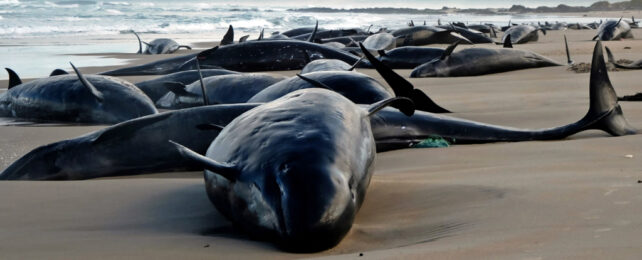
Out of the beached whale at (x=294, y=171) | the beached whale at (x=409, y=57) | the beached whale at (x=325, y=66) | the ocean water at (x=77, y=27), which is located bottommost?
the ocean water at (x=77, y=27)

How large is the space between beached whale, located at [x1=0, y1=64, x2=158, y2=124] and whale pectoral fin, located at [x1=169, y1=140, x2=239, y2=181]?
3628mm

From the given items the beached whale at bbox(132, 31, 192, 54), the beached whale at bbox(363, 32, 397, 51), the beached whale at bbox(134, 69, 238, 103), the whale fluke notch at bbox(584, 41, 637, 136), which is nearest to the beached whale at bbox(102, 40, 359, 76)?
the beached whale at bbox(134, 69, 238, 103)

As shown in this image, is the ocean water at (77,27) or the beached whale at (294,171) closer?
the beached whale at (294,171)

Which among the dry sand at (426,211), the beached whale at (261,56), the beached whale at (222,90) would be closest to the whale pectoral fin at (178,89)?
the beached whale at (222,90)

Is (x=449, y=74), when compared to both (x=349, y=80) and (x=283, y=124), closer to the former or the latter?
(x=349, y=80)

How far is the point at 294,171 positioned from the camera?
224cm

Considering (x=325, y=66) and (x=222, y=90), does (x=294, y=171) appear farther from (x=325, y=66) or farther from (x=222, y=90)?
(x=325, y=66)

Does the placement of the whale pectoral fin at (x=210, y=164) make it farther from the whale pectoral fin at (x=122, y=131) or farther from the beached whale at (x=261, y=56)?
the beached whale at (x=261, y=56)

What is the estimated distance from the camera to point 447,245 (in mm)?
2109

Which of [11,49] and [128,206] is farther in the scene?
[11,49]

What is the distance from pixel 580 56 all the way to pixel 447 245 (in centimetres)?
1127

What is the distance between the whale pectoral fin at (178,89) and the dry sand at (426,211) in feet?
9.21

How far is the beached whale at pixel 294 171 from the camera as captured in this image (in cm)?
218

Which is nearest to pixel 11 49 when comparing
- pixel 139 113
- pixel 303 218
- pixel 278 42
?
pixel 278 42
